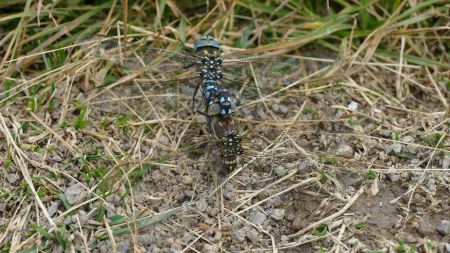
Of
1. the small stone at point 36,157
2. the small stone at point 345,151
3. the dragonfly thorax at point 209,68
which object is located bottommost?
the small stone at point 345,151

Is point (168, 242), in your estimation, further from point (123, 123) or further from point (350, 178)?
point (350, 178)

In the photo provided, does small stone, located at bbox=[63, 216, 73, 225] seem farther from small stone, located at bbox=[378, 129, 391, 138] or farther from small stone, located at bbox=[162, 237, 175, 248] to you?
small stone, located at bbox=[378, 129, 391, 138]

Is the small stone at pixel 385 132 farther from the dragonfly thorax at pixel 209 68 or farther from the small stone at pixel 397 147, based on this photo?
the dragonfly thorax at pixel 209 68

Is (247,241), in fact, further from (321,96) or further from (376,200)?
(321,96)

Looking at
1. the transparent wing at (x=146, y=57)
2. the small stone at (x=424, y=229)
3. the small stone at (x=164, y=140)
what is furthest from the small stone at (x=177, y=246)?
the transparent wing at (x=146, y=57)

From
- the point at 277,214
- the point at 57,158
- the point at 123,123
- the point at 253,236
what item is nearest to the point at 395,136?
the point at 277,214

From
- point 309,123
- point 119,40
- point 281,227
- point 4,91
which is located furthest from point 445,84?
point 4,91
